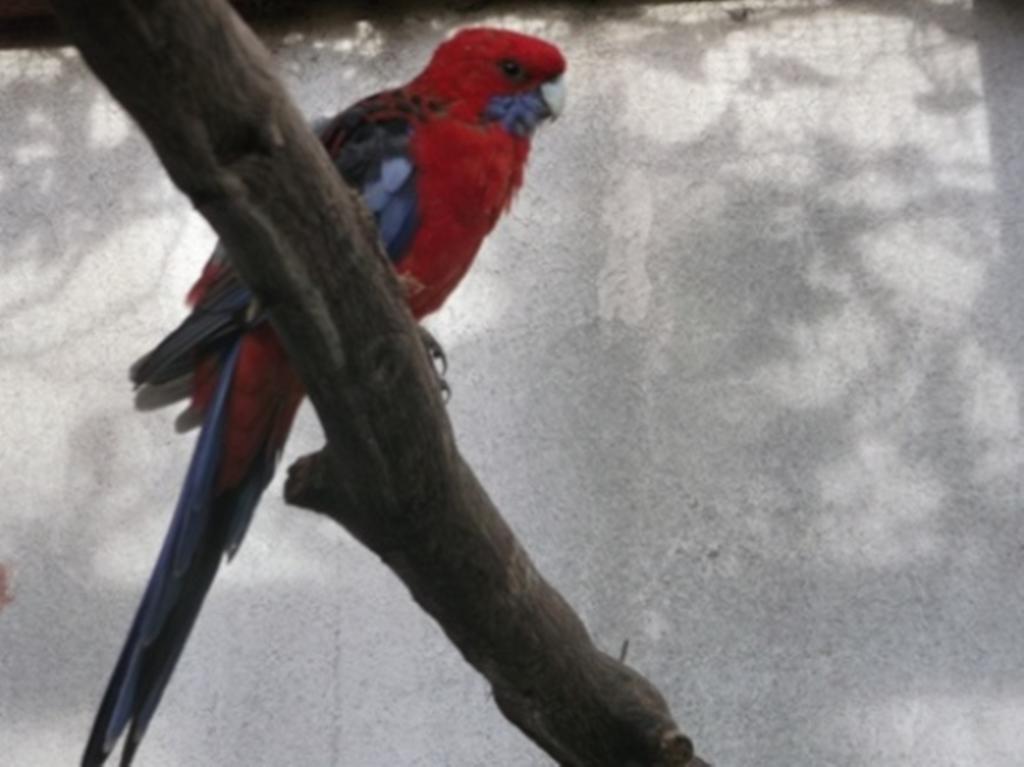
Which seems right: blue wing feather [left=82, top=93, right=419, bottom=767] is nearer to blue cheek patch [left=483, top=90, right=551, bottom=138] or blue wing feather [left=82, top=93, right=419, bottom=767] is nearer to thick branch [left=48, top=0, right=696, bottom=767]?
blue cheek patch [left=483, top=90, right=551, bottom=138]

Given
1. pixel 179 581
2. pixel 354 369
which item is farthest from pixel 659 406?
pixel 354 369

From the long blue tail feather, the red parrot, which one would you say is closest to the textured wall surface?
the red parrot

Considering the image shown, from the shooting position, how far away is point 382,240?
1881 millimetres

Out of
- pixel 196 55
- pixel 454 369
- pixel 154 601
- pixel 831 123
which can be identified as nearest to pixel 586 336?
pixel 454 369

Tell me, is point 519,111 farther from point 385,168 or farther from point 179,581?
point 179,581

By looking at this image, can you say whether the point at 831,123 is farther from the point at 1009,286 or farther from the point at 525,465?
the point at 525,465

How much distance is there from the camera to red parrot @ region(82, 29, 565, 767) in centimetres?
193

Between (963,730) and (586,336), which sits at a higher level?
(586,336)

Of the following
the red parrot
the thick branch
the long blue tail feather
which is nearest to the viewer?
the thick branch

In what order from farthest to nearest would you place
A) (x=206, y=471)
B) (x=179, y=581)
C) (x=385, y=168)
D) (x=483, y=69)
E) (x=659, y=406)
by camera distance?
(x=659, y=406) < (x=483, y=69) < (x=385, y=168) < (x=206, y=471) < (x=179, y=581)

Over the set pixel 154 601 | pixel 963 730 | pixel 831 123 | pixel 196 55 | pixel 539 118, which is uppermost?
pixel 196 55

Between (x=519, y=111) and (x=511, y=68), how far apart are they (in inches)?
2.3

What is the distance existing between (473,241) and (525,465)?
0.78 metres

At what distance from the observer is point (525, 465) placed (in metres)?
2.86
